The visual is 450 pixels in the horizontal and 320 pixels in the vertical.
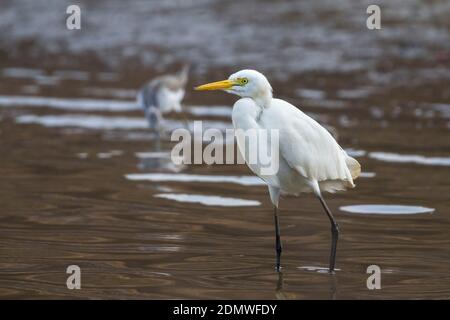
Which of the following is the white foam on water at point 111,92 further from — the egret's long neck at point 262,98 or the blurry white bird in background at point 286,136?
the egret's long neck at point 262,98

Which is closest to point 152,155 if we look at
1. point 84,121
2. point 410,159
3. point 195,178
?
point 195,178

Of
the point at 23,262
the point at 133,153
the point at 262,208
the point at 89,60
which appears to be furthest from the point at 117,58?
the point at 23,262

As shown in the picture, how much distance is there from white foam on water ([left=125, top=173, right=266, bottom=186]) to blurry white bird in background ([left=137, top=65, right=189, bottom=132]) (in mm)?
3451

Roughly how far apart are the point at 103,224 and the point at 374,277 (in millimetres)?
2924

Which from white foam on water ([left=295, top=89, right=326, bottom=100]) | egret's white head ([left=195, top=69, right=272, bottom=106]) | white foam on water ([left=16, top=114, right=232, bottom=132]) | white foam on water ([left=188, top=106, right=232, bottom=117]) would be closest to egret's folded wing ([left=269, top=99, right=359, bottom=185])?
egret's white head ([left=195, top=69, right=272, bottom=106])

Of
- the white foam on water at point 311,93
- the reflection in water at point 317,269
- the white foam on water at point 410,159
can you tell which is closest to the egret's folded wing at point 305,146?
the reflection in water at point 317,269

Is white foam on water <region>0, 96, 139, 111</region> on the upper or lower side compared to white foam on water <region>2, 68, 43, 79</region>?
lower

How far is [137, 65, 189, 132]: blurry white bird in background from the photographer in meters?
15.4

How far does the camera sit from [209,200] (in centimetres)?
1045

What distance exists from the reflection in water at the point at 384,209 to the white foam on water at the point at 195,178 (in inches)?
62.8

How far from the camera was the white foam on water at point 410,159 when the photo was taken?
12359mm

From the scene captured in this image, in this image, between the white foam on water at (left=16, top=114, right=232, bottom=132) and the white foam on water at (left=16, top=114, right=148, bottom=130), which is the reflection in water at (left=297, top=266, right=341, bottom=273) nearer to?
the white foam on water at (left=16, top=114, right=232, bottom=132)

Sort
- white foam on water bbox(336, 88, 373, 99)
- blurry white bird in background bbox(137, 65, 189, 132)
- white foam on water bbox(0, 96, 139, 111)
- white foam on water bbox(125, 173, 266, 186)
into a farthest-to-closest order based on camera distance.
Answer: white foam on water bbox(336, 88, 373, 99)
white foam on water bbox(0, 96, 139, 111)
blurry white bird in background bbox(137, 65, 189, 132)
white foam on water bbox(125, 173, 266, 186)

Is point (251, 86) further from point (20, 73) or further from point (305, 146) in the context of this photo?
point (20, 73)
